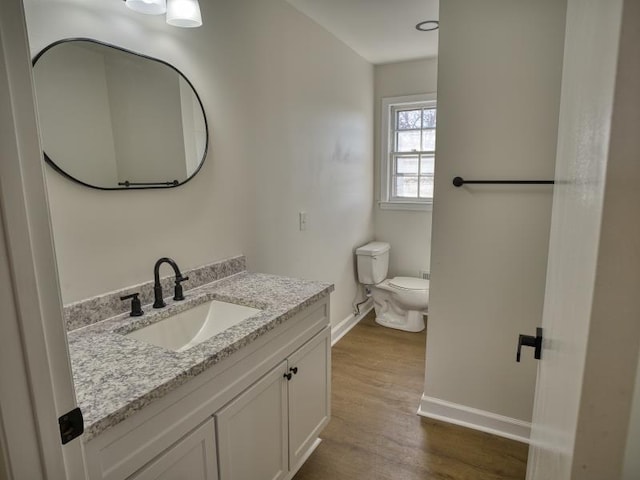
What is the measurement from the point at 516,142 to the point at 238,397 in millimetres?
1744

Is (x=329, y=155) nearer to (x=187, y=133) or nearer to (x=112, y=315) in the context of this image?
(x=187, y=133)

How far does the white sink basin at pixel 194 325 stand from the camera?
1442 mm

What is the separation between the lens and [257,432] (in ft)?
4.54

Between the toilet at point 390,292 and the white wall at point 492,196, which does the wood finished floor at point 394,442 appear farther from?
the toilet at point 390,292

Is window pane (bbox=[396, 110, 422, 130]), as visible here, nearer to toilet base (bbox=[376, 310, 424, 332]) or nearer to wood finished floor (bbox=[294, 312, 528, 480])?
toilet base (bbox=[376, 310, 424, 332])

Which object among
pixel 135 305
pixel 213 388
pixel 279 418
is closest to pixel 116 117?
pixel 135 305

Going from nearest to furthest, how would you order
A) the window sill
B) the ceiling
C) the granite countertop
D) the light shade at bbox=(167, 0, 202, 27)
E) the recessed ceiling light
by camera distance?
1. the granite countertop
2. the light shade at bbox=(167, 0, 202, 27)
3. the ceiling
4. the recessed ceiling light
5. the window sill

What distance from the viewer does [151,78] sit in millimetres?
1517

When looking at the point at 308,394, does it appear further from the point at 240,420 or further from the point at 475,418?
the point at 475,418

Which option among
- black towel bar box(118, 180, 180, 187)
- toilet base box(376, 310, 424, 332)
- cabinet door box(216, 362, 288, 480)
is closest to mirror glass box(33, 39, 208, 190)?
black towel bar box(118, 180, 180, 187)

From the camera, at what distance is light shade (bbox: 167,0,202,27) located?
4.66ft

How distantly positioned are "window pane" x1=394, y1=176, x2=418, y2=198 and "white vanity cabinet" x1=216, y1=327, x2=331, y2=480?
2.40 metres

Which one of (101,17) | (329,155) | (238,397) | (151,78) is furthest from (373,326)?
(101,17)

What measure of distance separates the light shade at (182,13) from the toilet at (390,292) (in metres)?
2.47
